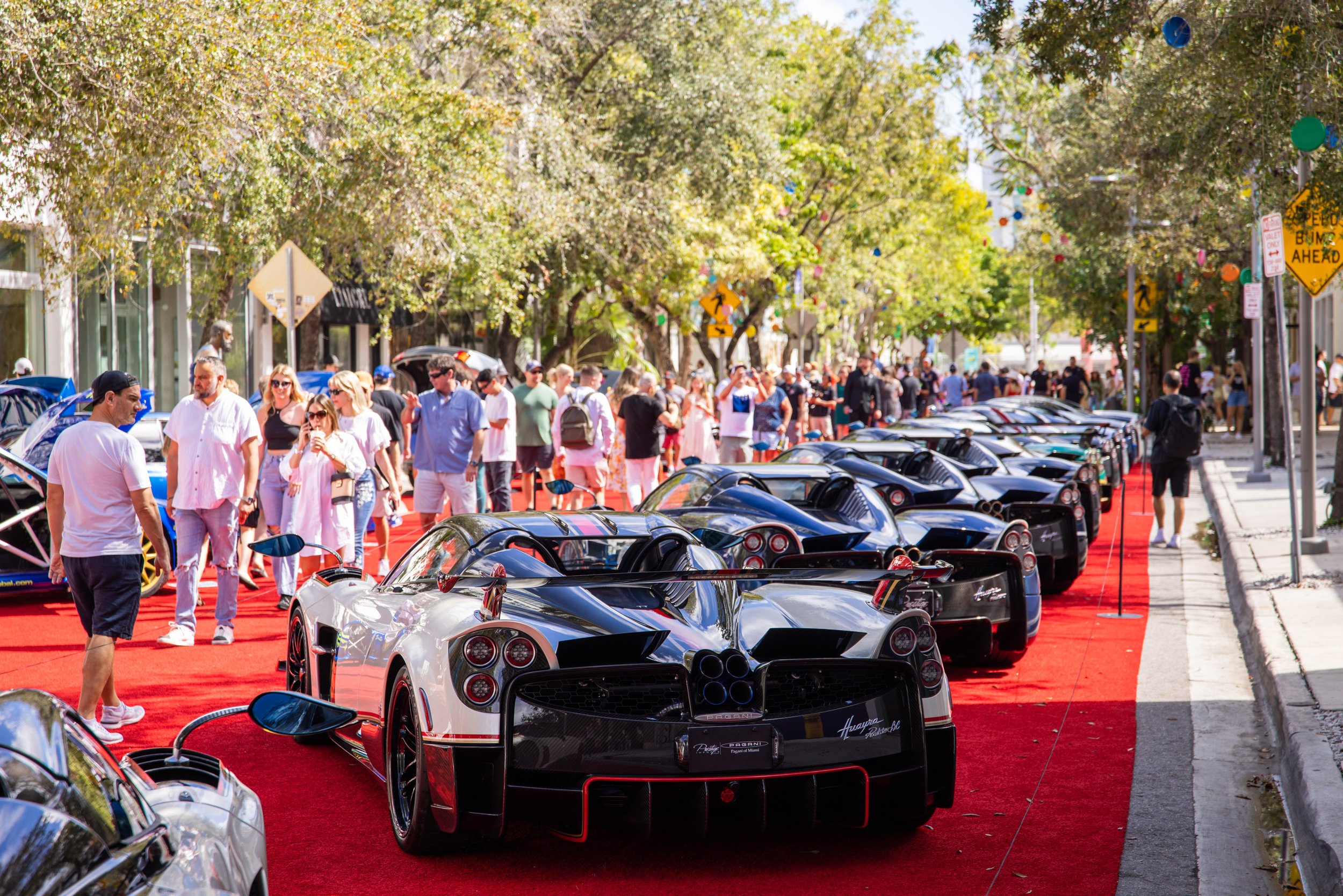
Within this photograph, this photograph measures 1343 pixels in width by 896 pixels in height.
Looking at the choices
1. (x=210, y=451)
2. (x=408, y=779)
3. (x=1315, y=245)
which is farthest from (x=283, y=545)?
Result: (x=1315, y=245)

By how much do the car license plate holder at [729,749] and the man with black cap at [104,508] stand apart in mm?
3504

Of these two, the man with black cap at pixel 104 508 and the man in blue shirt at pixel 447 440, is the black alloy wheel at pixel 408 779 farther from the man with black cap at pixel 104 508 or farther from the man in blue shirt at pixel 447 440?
the man in blue shirt at pixel 447 440

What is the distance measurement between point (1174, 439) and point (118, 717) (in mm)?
10910

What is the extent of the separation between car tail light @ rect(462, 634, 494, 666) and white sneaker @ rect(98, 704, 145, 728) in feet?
10.9

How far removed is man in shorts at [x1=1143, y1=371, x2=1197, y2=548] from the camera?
582 inches

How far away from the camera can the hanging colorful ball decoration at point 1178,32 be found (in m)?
10.7

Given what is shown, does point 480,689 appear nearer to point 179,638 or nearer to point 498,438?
point 179,638

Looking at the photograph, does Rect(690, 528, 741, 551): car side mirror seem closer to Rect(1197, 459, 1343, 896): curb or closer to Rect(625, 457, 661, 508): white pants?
Rect(1197, 459, 1343, 896): curb

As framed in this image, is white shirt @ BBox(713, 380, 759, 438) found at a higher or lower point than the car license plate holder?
higher

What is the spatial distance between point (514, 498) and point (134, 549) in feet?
42.0

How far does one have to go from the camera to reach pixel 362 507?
35.9ft

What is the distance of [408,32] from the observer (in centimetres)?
1959

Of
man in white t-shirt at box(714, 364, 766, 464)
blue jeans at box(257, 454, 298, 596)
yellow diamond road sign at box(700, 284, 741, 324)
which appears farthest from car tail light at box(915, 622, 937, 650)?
yellow diamond road sign at box(700, 284, 741, 324)

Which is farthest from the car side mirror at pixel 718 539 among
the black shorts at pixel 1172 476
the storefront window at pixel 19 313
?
the storefront window at pixel 19 313
